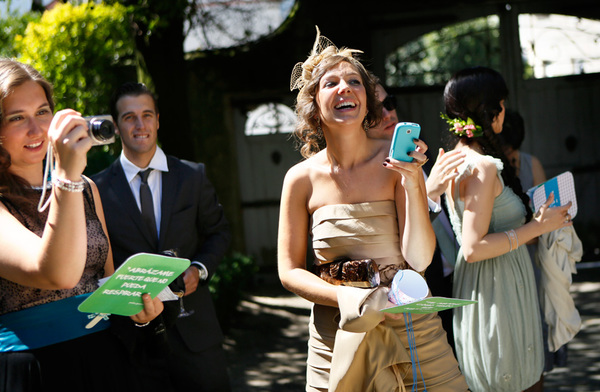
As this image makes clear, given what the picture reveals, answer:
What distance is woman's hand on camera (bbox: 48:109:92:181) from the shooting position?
6.41 feet

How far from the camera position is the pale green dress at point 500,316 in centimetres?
327

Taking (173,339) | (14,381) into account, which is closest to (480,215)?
(173,339)

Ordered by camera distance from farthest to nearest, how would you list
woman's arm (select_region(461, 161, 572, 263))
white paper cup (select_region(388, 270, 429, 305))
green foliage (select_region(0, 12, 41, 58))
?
1. green foliage (select_region(0, 12, 41, 58))
2. woman's arm (select_region(461, 161, 572, 263))
3. white paper cup (select_region(388, 270, 429, 305))

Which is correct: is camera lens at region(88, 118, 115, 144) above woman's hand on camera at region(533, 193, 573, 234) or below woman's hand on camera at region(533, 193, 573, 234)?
above

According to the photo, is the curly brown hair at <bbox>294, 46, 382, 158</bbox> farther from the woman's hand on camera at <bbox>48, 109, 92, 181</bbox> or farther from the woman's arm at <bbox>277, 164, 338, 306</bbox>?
the woman's hand on camera at <bbox>48, 109, 92, 181</bbox>

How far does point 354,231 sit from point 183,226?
1402 millimetres

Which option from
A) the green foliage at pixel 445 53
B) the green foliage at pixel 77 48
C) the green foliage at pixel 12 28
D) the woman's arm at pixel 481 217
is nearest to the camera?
the woman's arm at pixel 481 217

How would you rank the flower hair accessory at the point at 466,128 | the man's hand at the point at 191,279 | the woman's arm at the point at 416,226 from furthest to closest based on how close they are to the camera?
the man's hand at the point at 191,279 < the flower hair accessory at the point at 466,128 < the woman's arm at the point at 416,226

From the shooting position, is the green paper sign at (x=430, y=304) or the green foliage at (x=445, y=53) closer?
the green paper sign at (x=430, y=304)

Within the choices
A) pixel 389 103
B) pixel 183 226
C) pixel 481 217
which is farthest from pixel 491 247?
pixel 183 226

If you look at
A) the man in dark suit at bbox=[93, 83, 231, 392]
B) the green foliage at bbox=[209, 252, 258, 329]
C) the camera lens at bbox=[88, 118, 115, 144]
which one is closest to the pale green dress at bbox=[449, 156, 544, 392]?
the man in dark suit at bbox=[93, 83, 231, 392]

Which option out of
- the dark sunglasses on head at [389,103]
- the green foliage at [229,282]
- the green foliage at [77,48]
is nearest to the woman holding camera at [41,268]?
the dark sunglasses on head at [389,103]

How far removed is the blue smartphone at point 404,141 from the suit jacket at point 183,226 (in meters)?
1.62

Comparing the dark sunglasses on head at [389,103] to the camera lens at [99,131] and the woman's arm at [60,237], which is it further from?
the woman's arm at [60,237]
